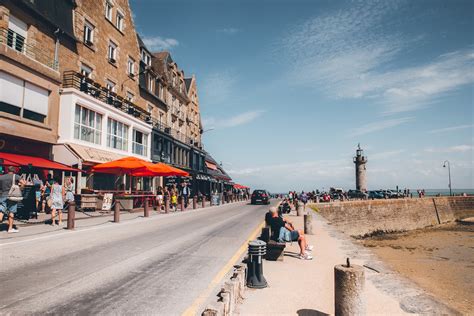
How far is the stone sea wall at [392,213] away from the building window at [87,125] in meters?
20.6

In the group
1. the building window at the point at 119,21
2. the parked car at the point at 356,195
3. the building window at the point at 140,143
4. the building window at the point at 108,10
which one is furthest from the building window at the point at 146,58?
the parked car at the point at 356,195

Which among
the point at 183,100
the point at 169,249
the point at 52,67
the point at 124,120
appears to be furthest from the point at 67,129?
the point at 183,100

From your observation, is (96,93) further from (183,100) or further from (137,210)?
(183,100)

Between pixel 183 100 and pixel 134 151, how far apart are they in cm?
1823

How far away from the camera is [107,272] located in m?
5.40

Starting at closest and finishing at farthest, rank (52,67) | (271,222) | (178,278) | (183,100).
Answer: (178,278) → (271,222) → (52,67) → (183,100)

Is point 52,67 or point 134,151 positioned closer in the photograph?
point 52,67

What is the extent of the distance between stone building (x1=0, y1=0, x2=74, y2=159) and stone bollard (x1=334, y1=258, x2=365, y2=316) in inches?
603

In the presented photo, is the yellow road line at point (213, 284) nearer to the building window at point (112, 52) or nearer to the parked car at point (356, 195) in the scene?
the building window at point (112, 52)

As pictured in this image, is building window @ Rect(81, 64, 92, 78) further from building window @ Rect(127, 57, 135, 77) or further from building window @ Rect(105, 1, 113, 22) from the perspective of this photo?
building window @ Rect(127, 57, 135, 77)

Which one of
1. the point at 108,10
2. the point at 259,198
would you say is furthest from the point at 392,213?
the point at 108,10

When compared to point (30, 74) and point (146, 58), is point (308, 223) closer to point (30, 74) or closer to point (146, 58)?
point (30, 74)

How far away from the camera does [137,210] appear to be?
18.7 meters

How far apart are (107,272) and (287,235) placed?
387cm
